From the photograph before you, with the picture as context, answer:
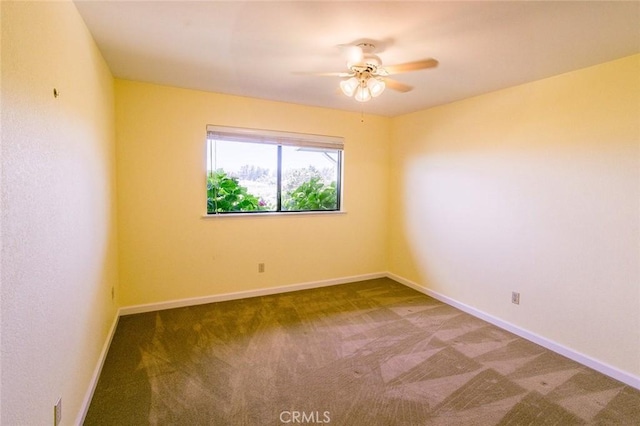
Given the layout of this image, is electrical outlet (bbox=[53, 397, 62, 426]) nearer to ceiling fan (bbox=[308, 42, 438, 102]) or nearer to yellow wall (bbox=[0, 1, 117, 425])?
yellow wall (bbox=[0, 1, 117, 425])

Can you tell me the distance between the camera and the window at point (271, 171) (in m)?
3.57

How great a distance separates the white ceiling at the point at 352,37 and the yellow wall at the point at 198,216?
448 mm

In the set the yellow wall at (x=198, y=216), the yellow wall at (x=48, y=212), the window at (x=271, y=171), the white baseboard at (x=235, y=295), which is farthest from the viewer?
the window at (x=271, y=171)

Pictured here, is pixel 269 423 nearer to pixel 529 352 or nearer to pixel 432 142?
pixel 529 352

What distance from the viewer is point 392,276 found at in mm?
4566

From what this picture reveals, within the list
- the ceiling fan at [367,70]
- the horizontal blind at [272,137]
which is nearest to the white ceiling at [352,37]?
the ceiling fan at [367,70]

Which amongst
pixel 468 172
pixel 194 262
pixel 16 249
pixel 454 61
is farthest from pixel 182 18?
pixel 468 172

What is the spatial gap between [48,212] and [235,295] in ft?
8.29

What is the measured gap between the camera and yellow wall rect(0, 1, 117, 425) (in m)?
1.04

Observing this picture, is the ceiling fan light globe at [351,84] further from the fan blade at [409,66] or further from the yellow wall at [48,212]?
the yellow wall at [48,212]

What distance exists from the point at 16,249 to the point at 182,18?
1524mm

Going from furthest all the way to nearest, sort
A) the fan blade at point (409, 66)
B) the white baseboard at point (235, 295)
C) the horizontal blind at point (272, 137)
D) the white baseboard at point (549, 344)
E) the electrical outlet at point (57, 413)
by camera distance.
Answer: the horizontal blind at point (272, 137) < the white baseboard at point (235, 295) < the white baseboard at point (549, 344) < the fan blade at point (409, 66) < the electrical outlet at point (57, 413)

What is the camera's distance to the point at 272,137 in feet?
12.2

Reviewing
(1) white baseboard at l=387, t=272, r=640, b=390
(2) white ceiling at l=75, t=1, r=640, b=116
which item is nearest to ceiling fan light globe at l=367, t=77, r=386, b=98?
(2) white ceiling at l=75, t=1, r=640, b=116
